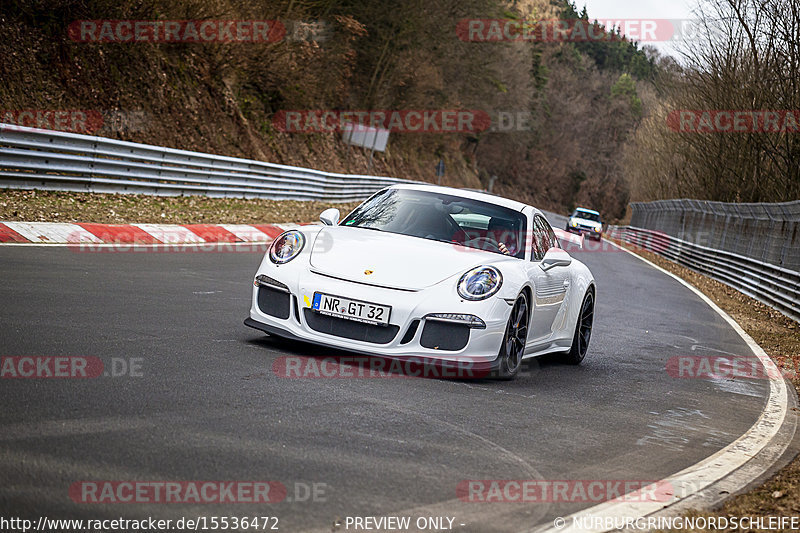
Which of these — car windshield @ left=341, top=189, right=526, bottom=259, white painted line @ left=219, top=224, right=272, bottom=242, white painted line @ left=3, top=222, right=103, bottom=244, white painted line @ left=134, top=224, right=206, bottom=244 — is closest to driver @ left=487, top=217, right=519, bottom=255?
car windshield @ left=341, top=189, right=526, bottom=259

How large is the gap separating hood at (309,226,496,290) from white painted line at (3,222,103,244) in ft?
20.7

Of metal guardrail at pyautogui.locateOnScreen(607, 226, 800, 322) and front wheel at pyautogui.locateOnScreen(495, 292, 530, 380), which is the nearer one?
front wheel at pyautogui.locateOnScreen(495, 292, 530, 380)

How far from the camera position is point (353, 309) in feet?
21.4

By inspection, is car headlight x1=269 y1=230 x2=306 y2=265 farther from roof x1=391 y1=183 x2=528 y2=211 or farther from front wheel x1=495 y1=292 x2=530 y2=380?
front wheel x1=495 y1=292 x2=530 y2=380

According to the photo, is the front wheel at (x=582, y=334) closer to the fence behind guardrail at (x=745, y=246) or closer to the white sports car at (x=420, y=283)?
the white sports car at (x=420, y=283)

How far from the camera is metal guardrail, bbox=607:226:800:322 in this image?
17.5 m

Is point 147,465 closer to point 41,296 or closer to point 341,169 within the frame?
point 41,296

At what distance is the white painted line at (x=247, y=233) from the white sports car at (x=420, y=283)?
10.1 m

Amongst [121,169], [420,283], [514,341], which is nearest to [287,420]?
[420,283]

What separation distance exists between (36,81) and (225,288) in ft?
40.6

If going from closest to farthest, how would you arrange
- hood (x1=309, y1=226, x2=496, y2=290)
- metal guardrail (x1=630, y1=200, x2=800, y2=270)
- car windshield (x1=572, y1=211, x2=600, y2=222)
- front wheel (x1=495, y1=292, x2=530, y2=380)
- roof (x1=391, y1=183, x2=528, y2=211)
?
hood (x1=309, y1=226, x2=496, y2=290) → front wheel (x1=495, y1=292, x2=530, y2=380) → roof (x1=391, y1=183, x2=528, y2=211) → metal guardrail (x1=630, y1=200, x2=800, y2=270) → car windshield (x1=572, y1=211, x2=600, y2=222)

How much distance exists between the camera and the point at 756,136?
3266 cm

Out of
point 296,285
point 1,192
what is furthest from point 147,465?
point 1,192

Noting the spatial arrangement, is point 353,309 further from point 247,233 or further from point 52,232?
point 247,233
